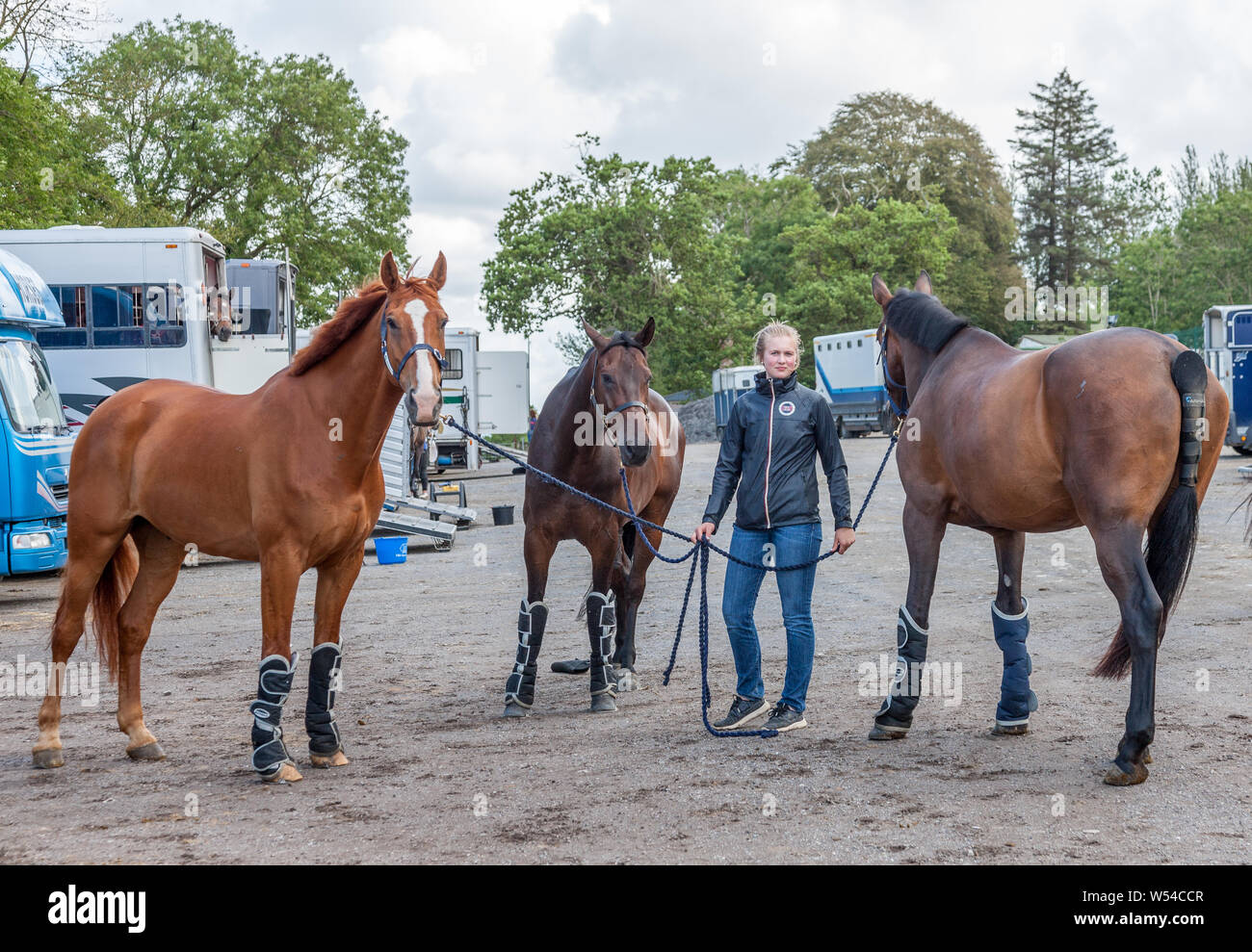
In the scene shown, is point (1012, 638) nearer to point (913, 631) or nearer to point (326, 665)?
point (913, 631)

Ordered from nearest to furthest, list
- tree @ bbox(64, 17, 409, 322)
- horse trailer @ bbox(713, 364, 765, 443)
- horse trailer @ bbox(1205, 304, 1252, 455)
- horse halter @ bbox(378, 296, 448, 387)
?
1. horse halter @ bbox(378, 296, 448, 387)
2. horse trailer @ bbox(1205, 304, 1252, 455)
3. tree @ bbox(64, 17, 409, 322)
4. horse trailer @ bbox(713, 364, 765, 443)

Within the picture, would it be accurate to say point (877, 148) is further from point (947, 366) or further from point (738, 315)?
point (947, 366)

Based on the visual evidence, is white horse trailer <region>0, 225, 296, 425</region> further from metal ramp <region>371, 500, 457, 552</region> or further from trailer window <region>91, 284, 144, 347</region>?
metal ramp <region>371, 500, 457, 552</region>

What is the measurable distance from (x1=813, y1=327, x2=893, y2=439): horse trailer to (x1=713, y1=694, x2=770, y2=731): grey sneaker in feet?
115

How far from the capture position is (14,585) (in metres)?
13.2

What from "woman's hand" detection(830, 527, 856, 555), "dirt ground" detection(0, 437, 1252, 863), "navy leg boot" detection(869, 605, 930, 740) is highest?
"woman's hand" detection(830, 527, 856, 555)

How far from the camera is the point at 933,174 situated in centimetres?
6116

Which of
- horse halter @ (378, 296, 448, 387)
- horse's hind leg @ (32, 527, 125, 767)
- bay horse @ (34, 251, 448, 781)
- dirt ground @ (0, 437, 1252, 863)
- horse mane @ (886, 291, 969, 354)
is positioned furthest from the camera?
horse mane @ (886, 291, 969, 354)

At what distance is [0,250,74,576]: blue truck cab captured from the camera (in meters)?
11.7

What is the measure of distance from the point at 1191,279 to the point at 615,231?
24.3 metres

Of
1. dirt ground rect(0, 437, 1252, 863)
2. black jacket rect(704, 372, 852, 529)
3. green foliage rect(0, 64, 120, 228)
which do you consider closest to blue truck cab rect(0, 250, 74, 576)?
dirt ground rect(0, 437, 1252, 863)

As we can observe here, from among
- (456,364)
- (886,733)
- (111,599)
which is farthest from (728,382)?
(111,599)

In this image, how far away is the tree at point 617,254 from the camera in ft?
138
